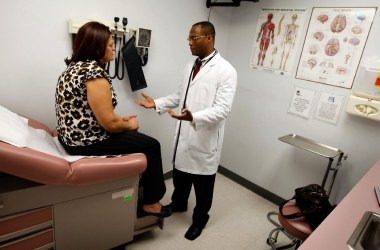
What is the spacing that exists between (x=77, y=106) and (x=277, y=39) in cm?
193

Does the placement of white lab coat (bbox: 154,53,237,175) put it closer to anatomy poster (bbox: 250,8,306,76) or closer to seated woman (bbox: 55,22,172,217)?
seated woman (bbox: 55,22,172,217)

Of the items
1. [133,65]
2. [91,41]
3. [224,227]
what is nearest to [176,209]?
[224,227]

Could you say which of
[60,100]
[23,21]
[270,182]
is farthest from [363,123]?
[23,21]

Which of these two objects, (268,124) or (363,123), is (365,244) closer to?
(363,123)

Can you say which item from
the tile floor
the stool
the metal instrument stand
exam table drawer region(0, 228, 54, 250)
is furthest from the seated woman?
the metal instrument stand

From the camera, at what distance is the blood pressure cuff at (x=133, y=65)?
6.49ft

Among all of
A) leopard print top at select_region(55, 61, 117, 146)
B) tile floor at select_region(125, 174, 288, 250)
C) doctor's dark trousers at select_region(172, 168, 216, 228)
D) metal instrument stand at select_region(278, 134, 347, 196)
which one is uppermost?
leopard print top at select_region(55, 61, 117, 146)

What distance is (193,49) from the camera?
5.84 feet

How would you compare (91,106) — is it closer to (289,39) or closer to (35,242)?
(35,242)

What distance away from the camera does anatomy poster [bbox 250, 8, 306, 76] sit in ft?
7.61

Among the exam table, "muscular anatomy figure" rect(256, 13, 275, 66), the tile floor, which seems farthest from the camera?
"muscular anatomy figure" rect(256, 13, 275, 66)

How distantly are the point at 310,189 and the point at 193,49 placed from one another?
1.24 m

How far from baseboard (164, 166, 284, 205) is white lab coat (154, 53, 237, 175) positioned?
0.95 metres

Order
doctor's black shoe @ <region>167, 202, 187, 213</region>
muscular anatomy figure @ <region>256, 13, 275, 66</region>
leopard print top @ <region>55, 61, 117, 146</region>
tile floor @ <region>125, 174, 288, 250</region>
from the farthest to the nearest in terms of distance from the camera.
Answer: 1. muscular anatomy figure @ <region>256, 13, 275, 66</region>
2. doctor's black shoe @ <region>167, 202, 187, 213</region>
3. tile floor @ <region>125, 174, 288, 250</region>
4. leopard print top @ <region>55, 61, 117, 146</region>
